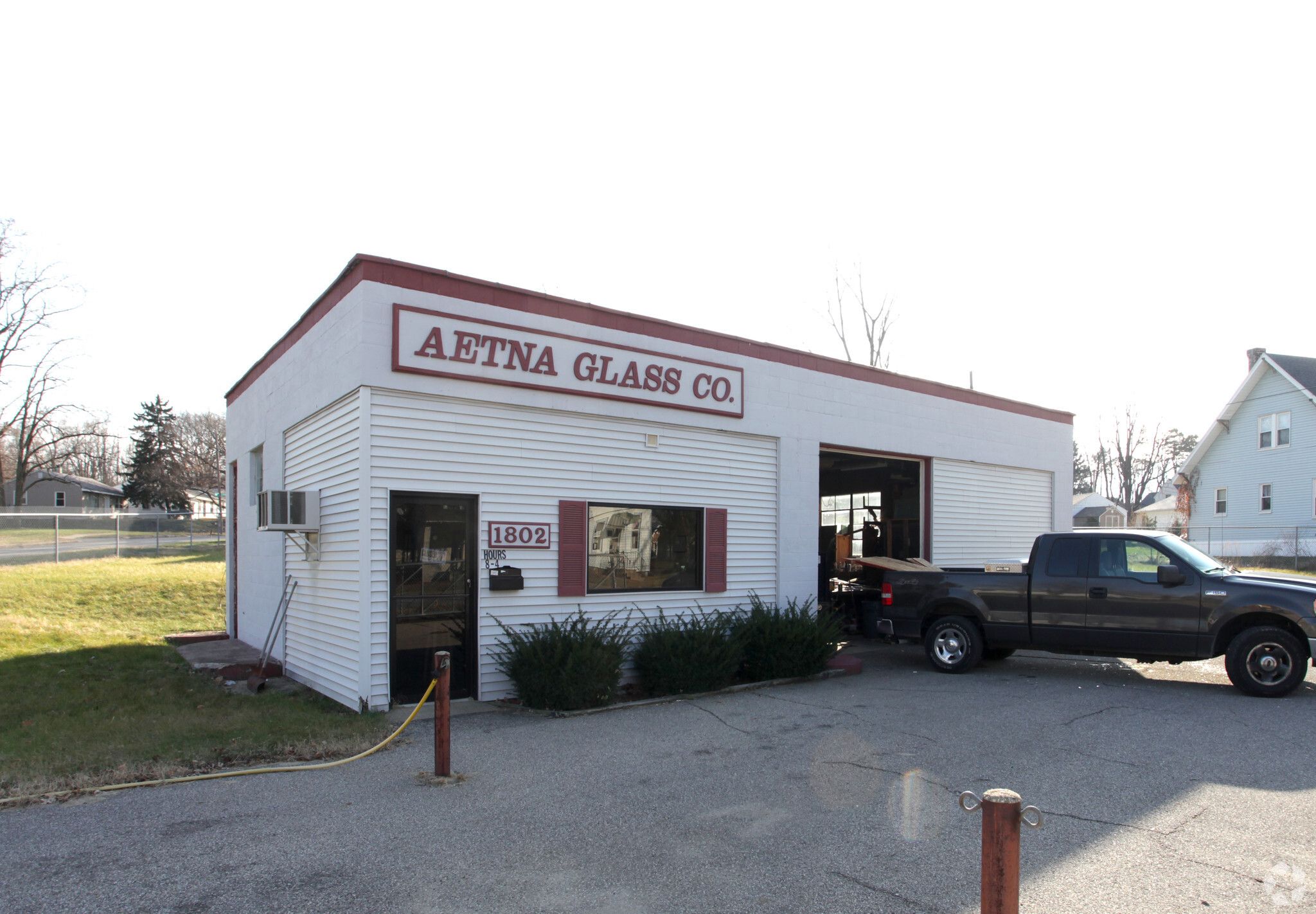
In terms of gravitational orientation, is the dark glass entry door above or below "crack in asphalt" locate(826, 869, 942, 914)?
above

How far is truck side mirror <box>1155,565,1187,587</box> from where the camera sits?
936 cm

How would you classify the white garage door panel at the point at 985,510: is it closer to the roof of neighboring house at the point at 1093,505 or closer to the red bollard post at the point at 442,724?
the red bollard post at the point at 442,724

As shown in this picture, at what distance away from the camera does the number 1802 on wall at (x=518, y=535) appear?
935 cm

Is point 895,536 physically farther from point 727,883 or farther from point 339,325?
point 727,883

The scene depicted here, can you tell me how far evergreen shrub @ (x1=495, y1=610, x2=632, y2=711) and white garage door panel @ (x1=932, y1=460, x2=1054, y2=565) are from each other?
7961mm

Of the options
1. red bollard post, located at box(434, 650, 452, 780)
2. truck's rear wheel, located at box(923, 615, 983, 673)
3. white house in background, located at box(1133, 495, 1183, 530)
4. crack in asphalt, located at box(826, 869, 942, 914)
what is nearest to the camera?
crack in asphalt, located at box(826, 869, 942, 914)

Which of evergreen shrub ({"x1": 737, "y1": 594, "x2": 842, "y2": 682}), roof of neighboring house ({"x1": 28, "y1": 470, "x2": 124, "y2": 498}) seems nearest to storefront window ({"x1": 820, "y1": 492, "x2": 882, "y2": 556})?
evergreen shrub ({"x1": 737, "y1": 594, "x2": 842, "y2": 682})

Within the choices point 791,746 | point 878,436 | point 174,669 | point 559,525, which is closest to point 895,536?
point 878,436

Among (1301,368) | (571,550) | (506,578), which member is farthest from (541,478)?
(1301,368)

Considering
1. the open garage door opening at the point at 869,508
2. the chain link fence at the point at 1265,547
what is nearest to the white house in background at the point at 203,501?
the open garage door opening at the point at 869,508

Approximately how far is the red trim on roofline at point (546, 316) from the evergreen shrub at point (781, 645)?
3.70 m

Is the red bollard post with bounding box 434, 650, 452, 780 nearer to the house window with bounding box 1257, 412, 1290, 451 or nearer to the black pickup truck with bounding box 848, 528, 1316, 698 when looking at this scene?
the black pickup truck with bounding box 848, 528, 1316, 698

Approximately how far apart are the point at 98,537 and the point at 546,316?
37294mm

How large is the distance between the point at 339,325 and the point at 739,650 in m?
5.87
